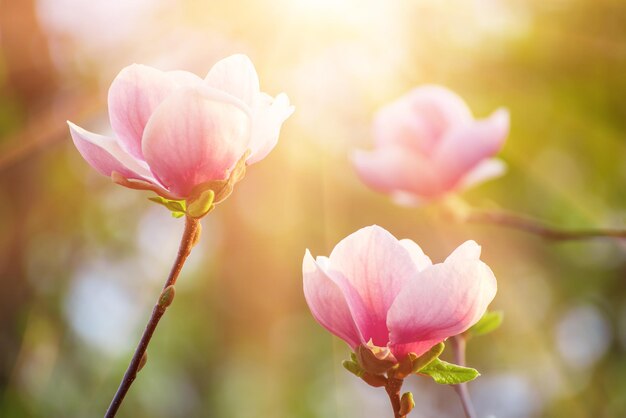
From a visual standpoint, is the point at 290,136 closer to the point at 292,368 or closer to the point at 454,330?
the point at 292,368

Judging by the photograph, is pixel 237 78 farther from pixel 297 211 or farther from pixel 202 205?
pixel 297 211

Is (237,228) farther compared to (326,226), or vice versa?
(237,228)

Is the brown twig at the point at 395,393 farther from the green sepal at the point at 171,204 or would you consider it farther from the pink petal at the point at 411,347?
the green sepal at the point at 171,204

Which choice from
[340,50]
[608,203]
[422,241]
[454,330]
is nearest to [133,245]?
[340,50]

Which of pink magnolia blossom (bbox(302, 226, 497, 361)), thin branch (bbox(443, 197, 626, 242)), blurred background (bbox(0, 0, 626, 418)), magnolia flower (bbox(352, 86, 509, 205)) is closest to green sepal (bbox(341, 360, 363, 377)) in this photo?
pink magnolia blossom (bbox(302, 226, 497, 361))

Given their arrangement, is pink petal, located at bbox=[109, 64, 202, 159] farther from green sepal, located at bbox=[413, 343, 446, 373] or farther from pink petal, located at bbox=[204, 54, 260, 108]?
green sepal, located at bbox=[413, 343, 446, 373]
